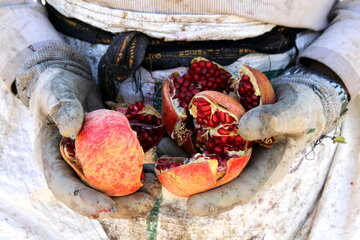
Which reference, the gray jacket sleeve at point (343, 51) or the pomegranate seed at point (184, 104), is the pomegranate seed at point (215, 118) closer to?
the pomegranate seed at point (184, 104)

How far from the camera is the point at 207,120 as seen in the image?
1.35 m

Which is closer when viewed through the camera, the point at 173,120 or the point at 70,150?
the point at 70,150

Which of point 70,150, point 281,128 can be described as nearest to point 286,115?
point 281,128

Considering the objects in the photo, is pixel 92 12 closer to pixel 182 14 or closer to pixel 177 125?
pixel 182 14

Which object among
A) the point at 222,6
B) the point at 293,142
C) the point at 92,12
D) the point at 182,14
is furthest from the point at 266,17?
the point at 92,12

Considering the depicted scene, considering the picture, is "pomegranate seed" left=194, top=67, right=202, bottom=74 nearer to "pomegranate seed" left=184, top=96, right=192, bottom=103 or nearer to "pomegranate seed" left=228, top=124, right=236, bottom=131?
"pomegranate seed" left=184, top=96, right=192, bottom=103

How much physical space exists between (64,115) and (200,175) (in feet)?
1.23

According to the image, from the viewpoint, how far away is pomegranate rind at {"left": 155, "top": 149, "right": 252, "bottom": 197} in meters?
1.23

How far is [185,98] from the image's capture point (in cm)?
145

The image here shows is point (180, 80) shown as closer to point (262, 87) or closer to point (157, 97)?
point (157, 97)

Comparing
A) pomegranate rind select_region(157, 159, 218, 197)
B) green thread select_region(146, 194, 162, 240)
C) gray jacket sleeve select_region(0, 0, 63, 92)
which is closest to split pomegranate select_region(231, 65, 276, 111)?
pomegranate rind select_region(157, 159, 218, 197)

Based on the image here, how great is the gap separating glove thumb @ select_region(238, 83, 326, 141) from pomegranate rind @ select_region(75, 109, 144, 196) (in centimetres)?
30

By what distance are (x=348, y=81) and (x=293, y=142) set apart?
1.08 ft

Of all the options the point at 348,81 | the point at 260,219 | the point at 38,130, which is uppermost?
the point at 348,81
